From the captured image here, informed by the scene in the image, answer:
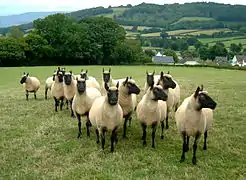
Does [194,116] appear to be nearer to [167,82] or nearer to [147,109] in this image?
[147,109]

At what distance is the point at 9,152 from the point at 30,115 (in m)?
5.31

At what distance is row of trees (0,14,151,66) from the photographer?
213 feet

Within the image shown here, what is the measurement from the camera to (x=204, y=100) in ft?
27.1

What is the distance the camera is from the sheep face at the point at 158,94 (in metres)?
9.39

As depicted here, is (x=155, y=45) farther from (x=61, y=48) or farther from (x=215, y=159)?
(x=215, y=159)

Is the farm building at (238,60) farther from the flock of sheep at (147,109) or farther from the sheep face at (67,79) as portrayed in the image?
the flock of sheep at (147,109)

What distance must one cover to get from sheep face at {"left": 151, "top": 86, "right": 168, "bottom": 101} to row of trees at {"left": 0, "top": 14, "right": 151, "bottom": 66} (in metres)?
57.9

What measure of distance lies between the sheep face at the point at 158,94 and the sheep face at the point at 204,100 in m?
1.15

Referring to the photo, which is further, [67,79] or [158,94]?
[67,79]

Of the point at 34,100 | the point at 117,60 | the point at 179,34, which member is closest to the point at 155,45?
the point at 179,34

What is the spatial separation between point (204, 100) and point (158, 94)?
1.62 meters

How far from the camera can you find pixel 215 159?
9039mm

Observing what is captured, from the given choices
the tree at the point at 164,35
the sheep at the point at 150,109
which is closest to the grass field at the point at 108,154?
the sheep at the point at 150,109

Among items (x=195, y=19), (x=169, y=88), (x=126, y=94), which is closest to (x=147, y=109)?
(x=126, y=94)
